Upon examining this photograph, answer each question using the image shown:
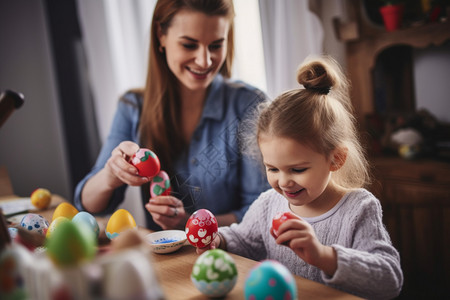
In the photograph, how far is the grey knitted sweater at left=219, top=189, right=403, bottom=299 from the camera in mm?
856

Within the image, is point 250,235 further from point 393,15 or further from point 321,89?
point 393,15

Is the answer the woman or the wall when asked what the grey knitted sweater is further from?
the wall

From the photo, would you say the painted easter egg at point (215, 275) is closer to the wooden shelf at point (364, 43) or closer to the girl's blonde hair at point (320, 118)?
the girl's blonde hair at point (320, 118)

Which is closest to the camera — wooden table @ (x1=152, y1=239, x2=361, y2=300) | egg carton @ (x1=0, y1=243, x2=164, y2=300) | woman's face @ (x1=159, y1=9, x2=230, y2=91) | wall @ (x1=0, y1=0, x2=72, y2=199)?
egg carton @ (x1=0, y1=243, x2=164, y2=300)

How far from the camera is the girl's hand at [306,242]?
0.83 metres

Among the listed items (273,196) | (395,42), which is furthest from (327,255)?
(395,42)

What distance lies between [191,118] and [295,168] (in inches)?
33.6

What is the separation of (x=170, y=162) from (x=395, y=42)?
1443mm

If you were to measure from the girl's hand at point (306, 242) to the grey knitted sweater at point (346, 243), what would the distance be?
0.08 ft

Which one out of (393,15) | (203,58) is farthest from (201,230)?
(393,15)

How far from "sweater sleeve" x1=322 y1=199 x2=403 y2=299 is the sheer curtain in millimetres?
1373

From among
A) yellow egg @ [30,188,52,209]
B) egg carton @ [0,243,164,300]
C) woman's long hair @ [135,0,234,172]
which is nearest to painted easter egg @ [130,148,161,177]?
woman's long hair @ [135,0,234,172]

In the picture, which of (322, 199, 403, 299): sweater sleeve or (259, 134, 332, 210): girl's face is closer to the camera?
(322, 199, 403, 299): sweater sleeve

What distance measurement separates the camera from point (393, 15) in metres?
2.20
